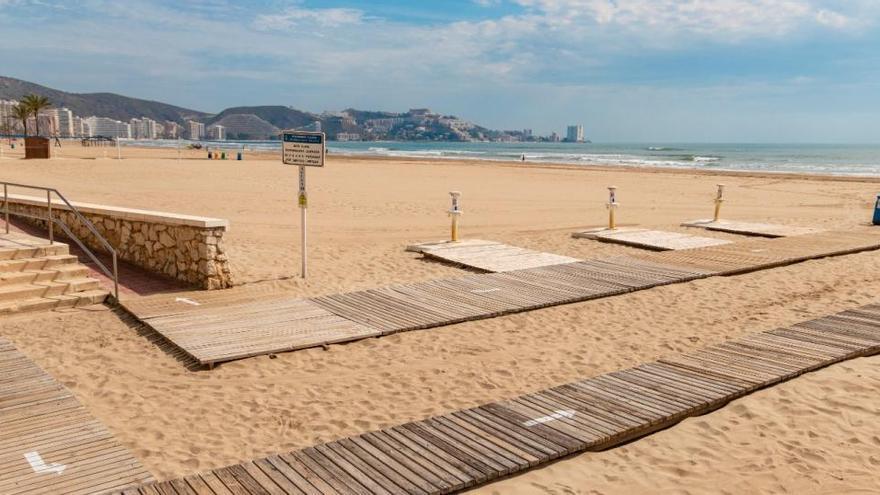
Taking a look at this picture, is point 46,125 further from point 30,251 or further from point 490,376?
point 490,376

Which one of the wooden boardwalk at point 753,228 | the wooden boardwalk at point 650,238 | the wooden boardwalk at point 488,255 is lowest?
the wooden boardwalk at point 488,255

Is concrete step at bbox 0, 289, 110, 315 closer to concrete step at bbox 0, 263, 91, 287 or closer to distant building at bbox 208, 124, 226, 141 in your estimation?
concrete step at bbox 0, 263, 91, 287

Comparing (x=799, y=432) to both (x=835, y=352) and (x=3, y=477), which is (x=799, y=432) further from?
(x=3, y=477)

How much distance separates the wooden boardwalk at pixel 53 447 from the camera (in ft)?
12.3

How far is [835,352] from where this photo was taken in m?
6.04

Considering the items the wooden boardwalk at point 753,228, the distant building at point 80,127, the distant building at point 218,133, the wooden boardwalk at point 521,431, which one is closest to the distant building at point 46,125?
the distant building at point 80,127

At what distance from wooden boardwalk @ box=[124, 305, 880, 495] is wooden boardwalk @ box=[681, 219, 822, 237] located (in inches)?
347

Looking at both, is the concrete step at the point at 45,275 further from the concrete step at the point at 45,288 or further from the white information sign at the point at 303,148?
the white information sign at the point at 303,148

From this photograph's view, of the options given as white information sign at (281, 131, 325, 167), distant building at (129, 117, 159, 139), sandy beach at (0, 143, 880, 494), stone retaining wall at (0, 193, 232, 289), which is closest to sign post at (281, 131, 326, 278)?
white information sign at (281, 131, 325, 167)

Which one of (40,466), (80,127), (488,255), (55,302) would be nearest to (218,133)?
(80,127)

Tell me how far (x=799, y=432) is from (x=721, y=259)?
6658 mm

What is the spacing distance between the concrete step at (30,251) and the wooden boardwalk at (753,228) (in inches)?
511

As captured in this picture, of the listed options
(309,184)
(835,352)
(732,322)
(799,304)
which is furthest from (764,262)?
(309,184)

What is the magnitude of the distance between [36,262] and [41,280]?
0.26 metres
